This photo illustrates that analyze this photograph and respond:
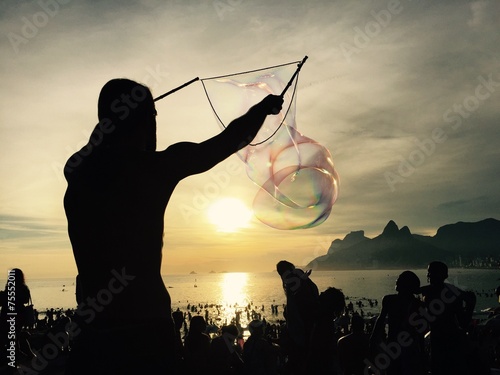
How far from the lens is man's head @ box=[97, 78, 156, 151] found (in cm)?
194

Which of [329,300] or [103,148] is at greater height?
[103,148]

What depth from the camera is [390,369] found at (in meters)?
7.42

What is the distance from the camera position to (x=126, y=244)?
5.65 feet

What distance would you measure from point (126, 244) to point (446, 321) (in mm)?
6999

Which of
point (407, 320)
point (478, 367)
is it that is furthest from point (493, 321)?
point (407, 320)

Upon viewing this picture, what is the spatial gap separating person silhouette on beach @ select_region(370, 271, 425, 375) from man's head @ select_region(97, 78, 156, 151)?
246 inches

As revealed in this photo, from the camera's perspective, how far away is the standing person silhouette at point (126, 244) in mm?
1652

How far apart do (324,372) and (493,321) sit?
6.44 meters

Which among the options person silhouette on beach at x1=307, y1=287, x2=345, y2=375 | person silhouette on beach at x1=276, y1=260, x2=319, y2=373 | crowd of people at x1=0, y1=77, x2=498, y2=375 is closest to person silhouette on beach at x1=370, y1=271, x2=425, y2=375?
person silhouette on beach at x1=307, y1=287, x2=345, y2=375

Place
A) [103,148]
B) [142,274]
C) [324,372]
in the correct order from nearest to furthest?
[142,274]
[103,148]
[324,372]

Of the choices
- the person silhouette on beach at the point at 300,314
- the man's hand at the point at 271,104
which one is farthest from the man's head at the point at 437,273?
the man's hand at the point at 271,104

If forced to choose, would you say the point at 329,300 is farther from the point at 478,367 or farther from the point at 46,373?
the point at 46,373

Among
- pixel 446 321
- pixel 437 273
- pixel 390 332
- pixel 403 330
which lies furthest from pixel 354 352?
pixel 437 273

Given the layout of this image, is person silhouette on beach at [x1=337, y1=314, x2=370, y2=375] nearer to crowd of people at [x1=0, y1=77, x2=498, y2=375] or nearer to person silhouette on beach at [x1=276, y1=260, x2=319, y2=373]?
person silhouette on beach at [x1=276, y1=260, x2=319, y2=373]
